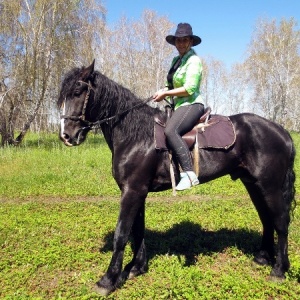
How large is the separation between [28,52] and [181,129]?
15.5 m

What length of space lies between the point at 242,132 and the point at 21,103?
51.3 feet

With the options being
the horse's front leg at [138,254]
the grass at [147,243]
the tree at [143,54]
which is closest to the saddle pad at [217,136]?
the horse's front leg at [138,254]

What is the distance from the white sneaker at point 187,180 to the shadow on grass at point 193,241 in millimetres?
1349

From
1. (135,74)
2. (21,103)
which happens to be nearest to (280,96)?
(135,74)

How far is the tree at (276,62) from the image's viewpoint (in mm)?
33125

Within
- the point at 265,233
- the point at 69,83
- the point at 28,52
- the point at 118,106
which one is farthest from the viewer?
the point at 28,52

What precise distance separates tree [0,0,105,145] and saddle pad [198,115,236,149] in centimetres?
1430

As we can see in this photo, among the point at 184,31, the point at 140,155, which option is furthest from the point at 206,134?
the point at 184,31

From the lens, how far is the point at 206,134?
3.97m

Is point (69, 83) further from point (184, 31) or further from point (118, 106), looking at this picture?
point (184, 31)

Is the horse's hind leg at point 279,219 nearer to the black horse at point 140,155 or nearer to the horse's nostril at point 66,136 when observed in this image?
the black horse at point 140,155

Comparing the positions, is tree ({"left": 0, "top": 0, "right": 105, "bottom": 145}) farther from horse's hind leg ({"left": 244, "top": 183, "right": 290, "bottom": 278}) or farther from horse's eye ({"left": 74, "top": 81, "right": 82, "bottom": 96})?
horse's hind leg ({"left": 244, "top": 183, "right": 290, "bottom": 278})

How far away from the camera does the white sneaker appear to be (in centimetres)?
372

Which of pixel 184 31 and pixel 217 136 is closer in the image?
pixel 184 31
